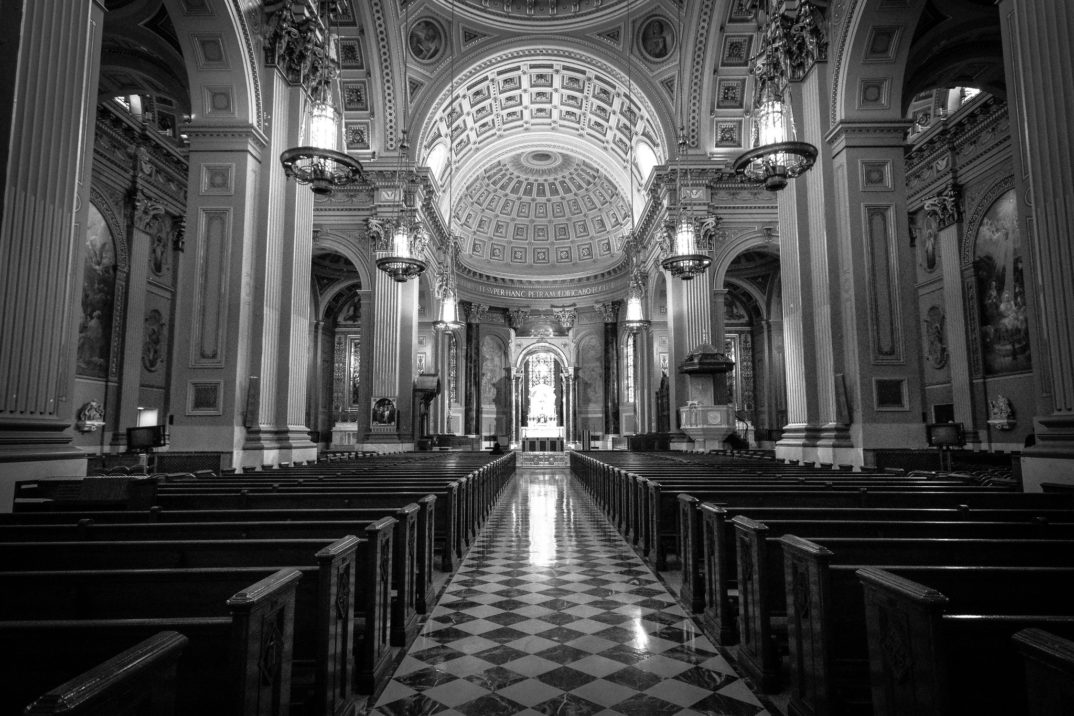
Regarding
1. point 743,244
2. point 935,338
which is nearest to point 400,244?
point 743,244

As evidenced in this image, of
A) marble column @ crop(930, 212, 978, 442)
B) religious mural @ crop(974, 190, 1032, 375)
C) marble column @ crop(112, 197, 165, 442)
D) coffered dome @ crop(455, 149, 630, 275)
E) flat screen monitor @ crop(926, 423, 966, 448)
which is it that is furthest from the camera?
coffered dome @ crop(455, 149, 630, 275)

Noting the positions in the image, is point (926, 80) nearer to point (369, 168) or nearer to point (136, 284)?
point (369, 168)

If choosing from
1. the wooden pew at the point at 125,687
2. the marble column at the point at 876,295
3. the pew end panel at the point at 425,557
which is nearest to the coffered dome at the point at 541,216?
the marble column at the point at 876,295

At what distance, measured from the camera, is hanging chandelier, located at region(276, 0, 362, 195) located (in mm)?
8398

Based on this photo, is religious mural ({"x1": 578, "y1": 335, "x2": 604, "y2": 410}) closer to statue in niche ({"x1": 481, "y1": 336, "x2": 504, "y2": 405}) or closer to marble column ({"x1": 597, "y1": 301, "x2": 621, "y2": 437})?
marble column ({"x1": 597, "y1": 301, "x2": 621, "y2": 437})

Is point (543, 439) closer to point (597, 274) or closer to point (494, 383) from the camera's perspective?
point (494, 383)

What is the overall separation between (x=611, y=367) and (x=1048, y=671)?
28.4 meters

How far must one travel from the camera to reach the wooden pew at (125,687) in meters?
1.00

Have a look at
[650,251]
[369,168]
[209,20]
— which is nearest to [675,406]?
[650,251]

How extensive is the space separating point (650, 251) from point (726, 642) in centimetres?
2015

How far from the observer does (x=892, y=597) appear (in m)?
1.89

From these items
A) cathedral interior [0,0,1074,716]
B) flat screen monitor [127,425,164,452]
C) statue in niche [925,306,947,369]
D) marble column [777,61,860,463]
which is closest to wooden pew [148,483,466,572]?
cathedral interior [0,0,1074,716]

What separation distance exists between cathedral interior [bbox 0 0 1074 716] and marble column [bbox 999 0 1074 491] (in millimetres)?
29

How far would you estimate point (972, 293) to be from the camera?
15.1 m
